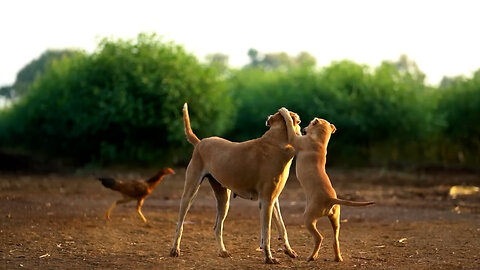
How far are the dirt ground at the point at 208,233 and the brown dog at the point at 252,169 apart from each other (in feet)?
1.83

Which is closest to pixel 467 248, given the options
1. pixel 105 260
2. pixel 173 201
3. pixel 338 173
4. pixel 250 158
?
pixel 250 158

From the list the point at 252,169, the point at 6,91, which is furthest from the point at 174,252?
the point at 6,91

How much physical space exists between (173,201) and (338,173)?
15.3 meters

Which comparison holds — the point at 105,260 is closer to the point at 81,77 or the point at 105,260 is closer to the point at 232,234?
the point at 232,234

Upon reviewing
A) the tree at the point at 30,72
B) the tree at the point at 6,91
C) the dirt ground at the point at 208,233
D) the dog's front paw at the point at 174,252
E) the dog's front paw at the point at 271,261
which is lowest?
the dirt ground at the point at 208,233

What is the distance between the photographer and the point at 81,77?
116 feet

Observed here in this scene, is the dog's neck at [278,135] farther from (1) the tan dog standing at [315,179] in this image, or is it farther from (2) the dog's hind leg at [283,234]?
(2) the dog's hind leg at [283,234]

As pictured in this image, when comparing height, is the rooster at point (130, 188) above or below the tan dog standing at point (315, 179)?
below

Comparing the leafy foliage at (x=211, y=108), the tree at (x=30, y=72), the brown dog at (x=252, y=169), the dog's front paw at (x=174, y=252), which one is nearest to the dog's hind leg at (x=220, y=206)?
the brown dog at (x=252, y=169)

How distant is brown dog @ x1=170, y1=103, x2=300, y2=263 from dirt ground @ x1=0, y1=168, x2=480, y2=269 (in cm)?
56

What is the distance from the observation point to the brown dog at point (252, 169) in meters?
9.13

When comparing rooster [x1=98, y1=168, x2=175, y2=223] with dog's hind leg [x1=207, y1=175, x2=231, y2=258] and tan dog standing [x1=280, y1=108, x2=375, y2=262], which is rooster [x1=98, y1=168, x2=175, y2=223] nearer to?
dog's hind leg [x1=207, y1=175, x2=231, y2=258]

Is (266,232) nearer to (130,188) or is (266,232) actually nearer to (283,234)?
(283,234)

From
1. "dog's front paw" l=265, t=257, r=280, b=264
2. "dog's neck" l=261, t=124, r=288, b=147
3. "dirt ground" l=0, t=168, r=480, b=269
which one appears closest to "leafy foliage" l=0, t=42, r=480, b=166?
"dirt ground" l=0, t=168, r=480, b=269
